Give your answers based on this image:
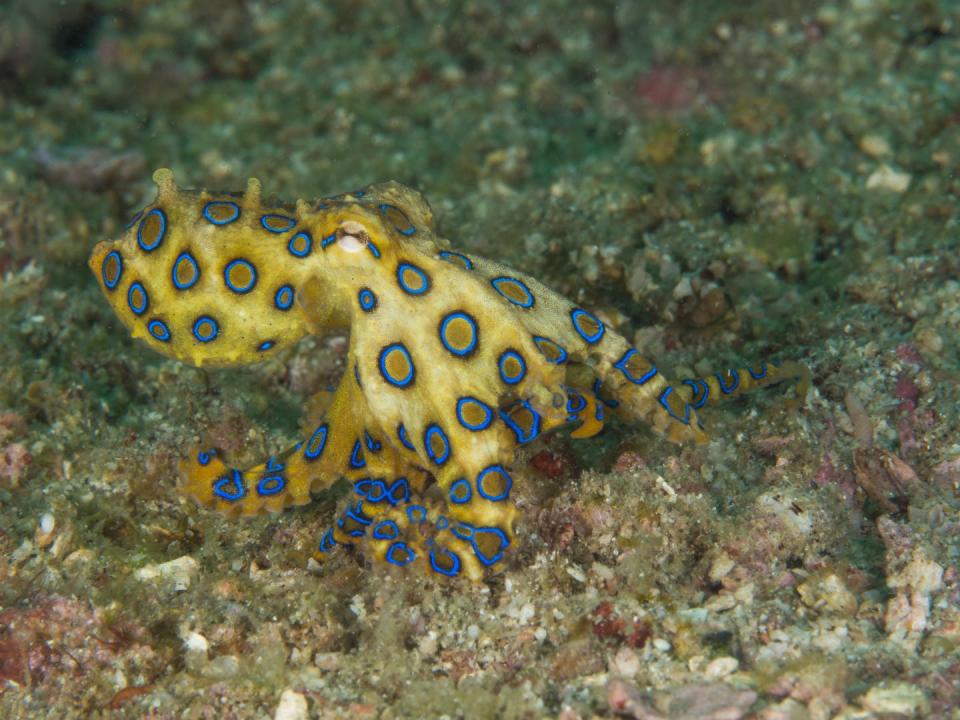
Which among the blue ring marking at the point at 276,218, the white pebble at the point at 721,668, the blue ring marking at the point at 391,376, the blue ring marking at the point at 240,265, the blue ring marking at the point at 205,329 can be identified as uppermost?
the blue ring marking at the point at 276,218

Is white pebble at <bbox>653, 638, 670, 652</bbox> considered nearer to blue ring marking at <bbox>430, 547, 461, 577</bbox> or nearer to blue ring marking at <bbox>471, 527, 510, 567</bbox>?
blue ring marking at <bbox>471, 527, 510, 567</bbox>

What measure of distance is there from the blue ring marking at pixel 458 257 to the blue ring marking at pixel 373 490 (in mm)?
1259

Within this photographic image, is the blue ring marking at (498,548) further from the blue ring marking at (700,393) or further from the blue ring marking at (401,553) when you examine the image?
the blue ring marking at (700,393)

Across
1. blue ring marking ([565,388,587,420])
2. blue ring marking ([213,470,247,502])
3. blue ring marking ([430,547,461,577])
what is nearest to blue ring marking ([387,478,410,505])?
blue ring marking ([430,547,461,577])

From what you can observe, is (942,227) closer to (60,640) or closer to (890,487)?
(890,487)

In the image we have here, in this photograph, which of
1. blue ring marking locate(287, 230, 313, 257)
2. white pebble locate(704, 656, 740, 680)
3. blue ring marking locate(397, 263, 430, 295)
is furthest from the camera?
blue ring marking locate(287, 230, 313, 257)

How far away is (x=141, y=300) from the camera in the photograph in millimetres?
4301

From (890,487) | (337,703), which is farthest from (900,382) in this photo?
(337,703)

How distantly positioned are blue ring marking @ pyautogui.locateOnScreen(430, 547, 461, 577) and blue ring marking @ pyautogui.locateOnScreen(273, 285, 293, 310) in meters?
1.47

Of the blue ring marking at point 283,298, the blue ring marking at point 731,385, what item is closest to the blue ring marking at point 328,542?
the blue ring marking at point 283,298

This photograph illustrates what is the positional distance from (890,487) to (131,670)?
14.0 ft

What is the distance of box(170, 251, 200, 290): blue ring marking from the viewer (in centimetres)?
414

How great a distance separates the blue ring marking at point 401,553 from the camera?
4.29 meters

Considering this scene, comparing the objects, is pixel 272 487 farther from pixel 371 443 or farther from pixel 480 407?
pixel 480 407
